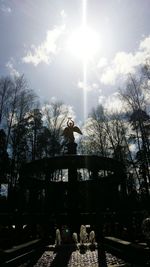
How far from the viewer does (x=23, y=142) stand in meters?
31.1

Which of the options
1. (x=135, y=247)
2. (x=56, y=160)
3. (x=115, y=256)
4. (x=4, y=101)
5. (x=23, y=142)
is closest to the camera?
(x=135, y=247)

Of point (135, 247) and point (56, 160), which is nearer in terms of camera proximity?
point (135, 247)

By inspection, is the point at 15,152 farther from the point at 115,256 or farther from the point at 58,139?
the point at 115,256

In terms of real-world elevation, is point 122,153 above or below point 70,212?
above

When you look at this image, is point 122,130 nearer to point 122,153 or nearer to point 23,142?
point 122,153

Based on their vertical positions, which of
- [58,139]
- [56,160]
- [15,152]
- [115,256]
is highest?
[58,139]

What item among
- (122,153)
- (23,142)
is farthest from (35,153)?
(122,153)

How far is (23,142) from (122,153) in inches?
512

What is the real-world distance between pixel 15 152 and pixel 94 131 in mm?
11235

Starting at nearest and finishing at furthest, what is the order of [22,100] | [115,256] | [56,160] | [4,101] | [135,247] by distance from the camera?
[135,247] < [115,256] < [56,160] < [4,101] < [22,100]

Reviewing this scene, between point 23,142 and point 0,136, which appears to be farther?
point 23,142

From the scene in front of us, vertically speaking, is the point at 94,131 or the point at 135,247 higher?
the point at 94,131

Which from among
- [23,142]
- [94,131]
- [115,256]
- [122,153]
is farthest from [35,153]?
[115,256]

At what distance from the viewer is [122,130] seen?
31.8m
